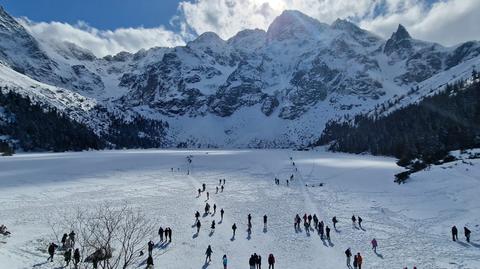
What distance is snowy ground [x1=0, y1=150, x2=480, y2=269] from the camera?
34.1 metres

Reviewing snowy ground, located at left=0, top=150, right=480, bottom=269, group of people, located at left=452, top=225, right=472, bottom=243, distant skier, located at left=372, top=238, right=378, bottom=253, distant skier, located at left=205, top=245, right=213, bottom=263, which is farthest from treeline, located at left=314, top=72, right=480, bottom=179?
distant skier, located at left=205, top=245, right=213, bottom=263

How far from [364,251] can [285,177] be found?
2127 inches

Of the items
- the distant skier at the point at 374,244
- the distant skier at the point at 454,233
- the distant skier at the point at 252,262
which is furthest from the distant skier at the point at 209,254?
the distant skier at the point at 454,233

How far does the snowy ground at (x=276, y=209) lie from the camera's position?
112 ft

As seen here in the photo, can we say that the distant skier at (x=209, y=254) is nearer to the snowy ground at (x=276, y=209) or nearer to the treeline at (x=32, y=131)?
the snowy ground at (x=276, y=209)

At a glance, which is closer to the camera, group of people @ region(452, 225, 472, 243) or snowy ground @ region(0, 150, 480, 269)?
snowy ground @ region(0, 150, 480, 269)

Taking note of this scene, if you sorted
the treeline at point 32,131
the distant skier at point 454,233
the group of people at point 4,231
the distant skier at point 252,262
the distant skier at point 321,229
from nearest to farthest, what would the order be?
1. the distant skier at point 252,262
2. the group of people at point 4,231
3. the distant skier at point 454,233
4. the distant skier at point 321,229
5. the treeline at point 32,131

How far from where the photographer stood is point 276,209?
2142 inches

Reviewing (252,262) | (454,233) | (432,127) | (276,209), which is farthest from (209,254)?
(432,127)

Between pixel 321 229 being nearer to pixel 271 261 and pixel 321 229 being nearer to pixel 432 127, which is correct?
pixel 271 261

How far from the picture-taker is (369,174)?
271 feet

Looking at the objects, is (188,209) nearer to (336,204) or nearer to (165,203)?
(165,203)

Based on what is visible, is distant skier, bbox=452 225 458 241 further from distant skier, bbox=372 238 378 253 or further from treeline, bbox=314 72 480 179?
treeline, bbox=314 72 480 179

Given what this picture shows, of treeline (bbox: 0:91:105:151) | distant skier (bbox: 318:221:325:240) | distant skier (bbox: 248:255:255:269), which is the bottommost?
distant skier (bbox: 248:255:255:269)
